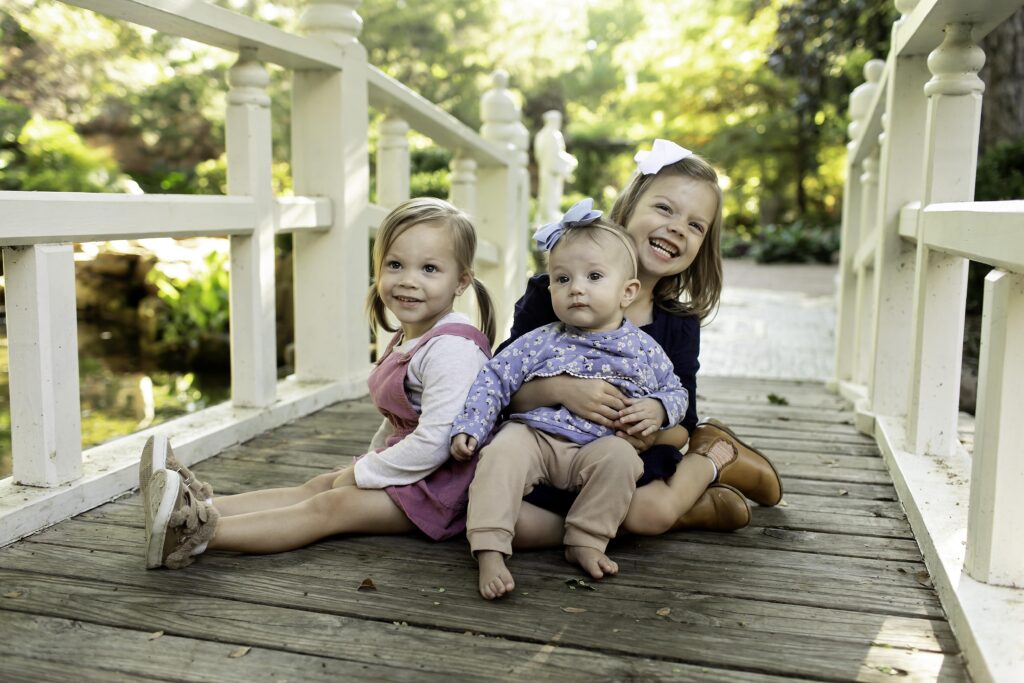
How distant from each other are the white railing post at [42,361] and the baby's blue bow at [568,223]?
1.01 m

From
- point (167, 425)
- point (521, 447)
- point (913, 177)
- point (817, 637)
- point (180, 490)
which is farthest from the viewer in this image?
point (913, 177)

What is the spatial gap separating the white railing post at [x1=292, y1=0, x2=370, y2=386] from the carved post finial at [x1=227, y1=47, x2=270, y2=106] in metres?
0.47

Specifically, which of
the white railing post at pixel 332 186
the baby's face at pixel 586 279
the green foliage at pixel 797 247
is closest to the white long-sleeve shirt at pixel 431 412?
the baby's face at pixel 586 279

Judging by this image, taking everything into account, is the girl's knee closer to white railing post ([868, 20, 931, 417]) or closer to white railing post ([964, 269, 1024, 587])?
white railing post ([964, 269, 1024, 587])

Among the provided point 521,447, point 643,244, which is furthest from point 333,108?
point 521,447

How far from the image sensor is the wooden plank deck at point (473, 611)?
1.43m

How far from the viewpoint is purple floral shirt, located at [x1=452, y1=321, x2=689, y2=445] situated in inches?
79.7

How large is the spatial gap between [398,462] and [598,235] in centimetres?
64

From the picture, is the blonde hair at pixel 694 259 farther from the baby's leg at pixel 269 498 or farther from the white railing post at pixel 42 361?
the white railing post at pixel 42 361

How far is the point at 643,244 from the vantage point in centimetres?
228

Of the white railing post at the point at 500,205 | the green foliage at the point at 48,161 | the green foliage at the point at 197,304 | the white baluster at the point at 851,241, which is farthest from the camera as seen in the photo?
the green foliage at the point at 48,161

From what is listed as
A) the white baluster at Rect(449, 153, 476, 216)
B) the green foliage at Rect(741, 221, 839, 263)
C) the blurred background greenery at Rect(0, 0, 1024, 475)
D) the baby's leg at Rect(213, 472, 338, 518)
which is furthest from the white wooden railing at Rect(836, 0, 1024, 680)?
the green foliage at Rect(741, 221, 839, 263)

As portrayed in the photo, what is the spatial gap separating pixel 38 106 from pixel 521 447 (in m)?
12.4

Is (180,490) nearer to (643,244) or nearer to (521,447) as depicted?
(521,447)
